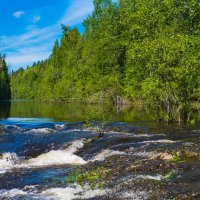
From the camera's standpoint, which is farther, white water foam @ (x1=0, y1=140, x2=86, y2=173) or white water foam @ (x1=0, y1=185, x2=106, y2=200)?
white water foam @ (x1=0, y1=140, x2=86, y2=173)

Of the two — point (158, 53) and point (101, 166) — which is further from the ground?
point (158, 53)

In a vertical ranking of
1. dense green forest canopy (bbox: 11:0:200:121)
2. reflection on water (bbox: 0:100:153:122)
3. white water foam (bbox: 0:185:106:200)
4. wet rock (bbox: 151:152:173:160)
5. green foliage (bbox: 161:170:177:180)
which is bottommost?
white water foam (bbox: 0:185:106:200)

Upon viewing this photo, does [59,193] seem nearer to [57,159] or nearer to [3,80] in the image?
[57,159]

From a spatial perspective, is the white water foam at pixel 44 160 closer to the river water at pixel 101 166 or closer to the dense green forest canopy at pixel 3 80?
the river water at pixel 101 166

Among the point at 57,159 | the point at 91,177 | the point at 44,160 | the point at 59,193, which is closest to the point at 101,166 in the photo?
the point at 91,177

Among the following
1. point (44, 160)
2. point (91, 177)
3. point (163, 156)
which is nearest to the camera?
point (91, 177)

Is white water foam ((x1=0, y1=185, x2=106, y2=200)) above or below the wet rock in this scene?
below

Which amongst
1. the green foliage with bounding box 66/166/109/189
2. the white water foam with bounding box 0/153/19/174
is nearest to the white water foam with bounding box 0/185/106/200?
the green foliage with bounding box 66/166/109/189

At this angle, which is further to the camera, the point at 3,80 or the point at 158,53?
the point at 3,80

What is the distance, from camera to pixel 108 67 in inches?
3039

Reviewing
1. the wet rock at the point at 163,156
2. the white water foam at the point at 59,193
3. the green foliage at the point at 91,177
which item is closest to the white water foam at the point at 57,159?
the green foliage at the point at 91,177

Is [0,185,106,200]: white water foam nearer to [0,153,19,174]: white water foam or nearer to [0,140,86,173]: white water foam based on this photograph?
[0,153,19,174]: white water foam

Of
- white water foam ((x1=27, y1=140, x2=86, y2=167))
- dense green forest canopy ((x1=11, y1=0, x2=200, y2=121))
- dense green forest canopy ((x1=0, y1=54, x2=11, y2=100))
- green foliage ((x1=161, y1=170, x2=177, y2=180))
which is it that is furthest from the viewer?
dense green forest canopy ((x1=0, y1=54, x2=11, y2=100))

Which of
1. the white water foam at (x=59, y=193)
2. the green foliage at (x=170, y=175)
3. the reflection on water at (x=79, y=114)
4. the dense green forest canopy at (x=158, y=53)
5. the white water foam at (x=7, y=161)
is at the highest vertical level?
the dense green forest canopy at (x=158, y=53)
